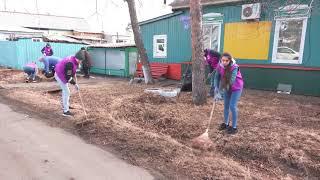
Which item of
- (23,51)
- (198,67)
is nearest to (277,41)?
(198,67)

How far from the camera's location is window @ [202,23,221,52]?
12.6m

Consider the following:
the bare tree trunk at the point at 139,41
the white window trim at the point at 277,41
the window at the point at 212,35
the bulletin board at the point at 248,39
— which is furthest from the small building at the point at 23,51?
the white window trim at the point at 277,41

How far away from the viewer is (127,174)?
4.33m

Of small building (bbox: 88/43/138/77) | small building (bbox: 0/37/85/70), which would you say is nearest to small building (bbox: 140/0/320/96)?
small building (bbox: 88/43/138/77)

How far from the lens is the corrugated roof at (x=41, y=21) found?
39809mm

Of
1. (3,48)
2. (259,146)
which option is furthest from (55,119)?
(3,48)

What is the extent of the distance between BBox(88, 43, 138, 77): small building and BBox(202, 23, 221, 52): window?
465 centimetres

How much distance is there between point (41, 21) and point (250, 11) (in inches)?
1435

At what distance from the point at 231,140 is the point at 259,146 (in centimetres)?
50

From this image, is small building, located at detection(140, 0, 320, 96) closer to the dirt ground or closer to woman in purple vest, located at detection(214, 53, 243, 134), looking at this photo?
the dirt ground

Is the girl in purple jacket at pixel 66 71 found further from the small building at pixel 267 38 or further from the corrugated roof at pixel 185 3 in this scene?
the corrugated roof at pixel 185 3

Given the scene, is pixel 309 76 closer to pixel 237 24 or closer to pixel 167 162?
pixel 237 24

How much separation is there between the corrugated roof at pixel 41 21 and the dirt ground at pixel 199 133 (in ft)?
110

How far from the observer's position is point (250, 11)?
11156mm
